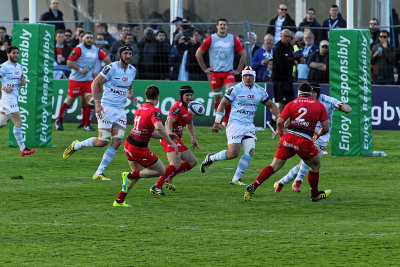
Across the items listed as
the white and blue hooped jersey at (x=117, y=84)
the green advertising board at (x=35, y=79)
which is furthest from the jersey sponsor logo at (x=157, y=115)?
the green advertising board at (x=35, y=79)

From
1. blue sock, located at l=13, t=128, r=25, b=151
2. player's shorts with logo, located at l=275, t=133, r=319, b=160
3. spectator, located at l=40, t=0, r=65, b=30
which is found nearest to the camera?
player's shorts with logo, located at l=275, t=133, r=319, b=160

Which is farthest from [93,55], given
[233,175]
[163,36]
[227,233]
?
[227,233]

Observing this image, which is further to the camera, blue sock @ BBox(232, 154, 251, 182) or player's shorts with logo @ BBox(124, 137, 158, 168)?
blue sock @ BBox(232, 154, 251, 182)

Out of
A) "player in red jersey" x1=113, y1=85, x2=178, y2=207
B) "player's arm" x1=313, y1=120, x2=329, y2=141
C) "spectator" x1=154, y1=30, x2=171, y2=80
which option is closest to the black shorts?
"spectator" x1=154, y1=30, x2=171, y2=80

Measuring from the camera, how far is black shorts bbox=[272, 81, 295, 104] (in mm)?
23031

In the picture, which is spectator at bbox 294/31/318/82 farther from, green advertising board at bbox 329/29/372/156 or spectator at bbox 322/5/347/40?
green advertising board at bbox 329/29/372/156

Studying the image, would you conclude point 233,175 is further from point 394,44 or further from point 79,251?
point 394,44

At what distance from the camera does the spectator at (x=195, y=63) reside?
2592cm

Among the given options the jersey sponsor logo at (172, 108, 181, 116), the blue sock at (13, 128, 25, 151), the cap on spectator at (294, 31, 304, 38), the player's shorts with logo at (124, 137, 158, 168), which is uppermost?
the cap on spectator at (294, 31, 304, 38)

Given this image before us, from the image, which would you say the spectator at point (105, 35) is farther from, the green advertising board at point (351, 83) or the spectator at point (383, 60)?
the green advertising board at point (351, 83)

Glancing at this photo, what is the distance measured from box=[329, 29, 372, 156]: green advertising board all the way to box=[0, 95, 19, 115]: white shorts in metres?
6.91

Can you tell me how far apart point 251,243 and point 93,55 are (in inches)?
548

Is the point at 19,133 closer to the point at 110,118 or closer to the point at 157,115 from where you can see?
the point at 110,118

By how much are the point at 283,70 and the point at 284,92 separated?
21.9 inches
